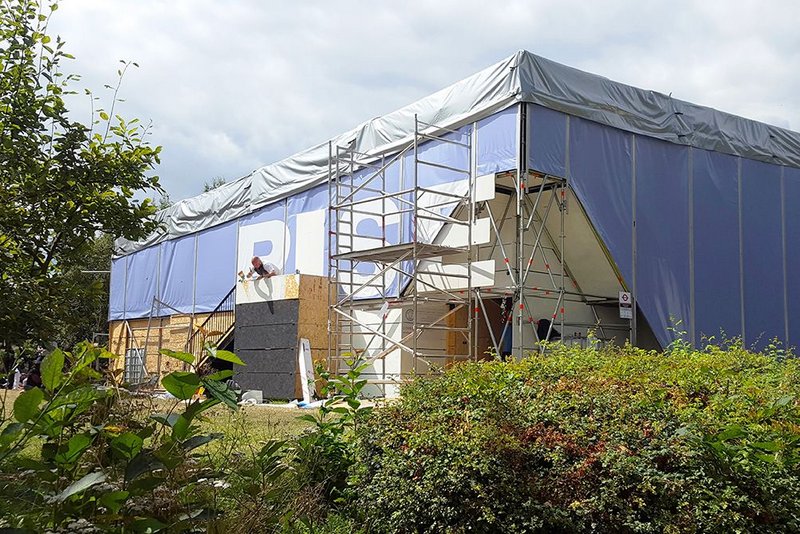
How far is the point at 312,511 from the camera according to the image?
4.54 metres

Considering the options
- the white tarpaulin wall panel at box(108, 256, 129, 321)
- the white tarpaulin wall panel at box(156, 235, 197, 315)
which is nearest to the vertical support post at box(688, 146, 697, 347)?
the white tarpaulin wall panel at box(156, 235, 197, 315)

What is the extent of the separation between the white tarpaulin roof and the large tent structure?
0.13ft

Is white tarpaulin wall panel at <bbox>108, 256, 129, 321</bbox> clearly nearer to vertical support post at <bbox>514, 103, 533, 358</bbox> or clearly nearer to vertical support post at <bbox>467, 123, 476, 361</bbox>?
vertical support post at <bbox>467, 123, 476, 361</bbox>

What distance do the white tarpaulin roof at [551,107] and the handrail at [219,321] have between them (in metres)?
2.72

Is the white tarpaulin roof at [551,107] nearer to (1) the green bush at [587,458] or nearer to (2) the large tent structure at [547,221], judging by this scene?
(2) the large tent structure at [547,221]

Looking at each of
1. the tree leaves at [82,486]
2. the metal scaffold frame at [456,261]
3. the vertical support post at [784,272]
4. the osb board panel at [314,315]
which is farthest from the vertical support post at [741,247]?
the tree leaves at [82,486]

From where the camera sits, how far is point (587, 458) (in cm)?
395

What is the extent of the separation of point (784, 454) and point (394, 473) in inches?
74.1

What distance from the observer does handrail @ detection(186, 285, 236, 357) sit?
20.5 metres

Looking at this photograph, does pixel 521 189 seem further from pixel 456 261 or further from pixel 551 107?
pixel 456 261

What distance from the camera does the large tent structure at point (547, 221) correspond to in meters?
14.0

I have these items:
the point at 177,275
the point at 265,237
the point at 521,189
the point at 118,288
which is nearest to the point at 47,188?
the point at 521,189

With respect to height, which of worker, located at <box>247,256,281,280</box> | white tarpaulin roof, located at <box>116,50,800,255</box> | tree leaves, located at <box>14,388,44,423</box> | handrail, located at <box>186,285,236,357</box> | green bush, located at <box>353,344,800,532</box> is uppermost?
white tarpaulin roof, located at <box>116,50,800,255</box>

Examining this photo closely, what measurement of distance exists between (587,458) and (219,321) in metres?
17.9
